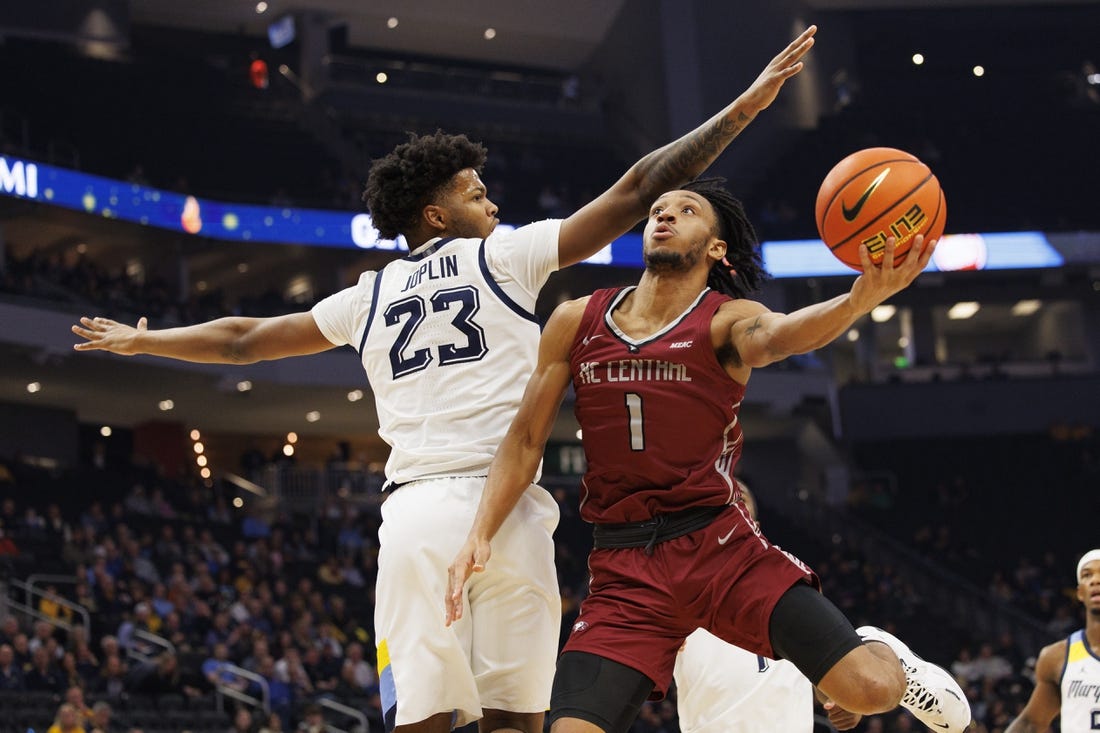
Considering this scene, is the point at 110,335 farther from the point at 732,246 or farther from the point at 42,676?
the point at 42,676

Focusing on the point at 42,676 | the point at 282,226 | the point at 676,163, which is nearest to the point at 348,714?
the point at 42,676

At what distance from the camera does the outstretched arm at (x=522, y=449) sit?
472 centimetres

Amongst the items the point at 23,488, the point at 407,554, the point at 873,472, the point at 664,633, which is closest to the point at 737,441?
the point at 664,633

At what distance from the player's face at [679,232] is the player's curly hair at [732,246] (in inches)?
3.3

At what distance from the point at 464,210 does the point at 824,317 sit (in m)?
1.57

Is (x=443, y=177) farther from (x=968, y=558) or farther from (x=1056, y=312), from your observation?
(x=1056, y=312)

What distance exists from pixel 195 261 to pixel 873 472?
673 inches

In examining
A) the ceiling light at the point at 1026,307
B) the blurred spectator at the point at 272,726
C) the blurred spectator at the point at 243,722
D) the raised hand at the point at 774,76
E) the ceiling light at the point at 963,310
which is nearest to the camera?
the raised hand at the point at 774,76

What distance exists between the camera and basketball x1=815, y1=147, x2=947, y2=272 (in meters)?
4.79

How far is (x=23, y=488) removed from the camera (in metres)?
23.9

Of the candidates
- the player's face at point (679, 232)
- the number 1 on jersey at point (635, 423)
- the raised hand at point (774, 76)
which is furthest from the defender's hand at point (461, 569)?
the raised hand at point (774, 76)

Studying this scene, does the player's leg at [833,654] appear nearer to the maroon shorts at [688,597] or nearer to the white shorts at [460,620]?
the maroon shorts at [688,597]

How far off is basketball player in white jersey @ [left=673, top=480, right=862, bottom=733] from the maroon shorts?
4.83 ft

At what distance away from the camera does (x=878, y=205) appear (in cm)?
488
